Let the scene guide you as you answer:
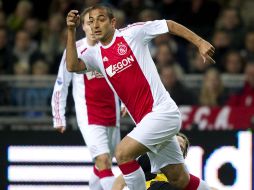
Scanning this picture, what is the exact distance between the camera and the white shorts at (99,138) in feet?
33.6

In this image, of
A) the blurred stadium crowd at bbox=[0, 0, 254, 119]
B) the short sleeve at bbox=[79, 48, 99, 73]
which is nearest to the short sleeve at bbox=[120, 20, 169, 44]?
the short sleeve at bbox=[79, 48, 99, 73]

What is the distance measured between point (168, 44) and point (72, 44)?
5882mm

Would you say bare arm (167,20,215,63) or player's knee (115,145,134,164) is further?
player's knee (115,145,134,164)

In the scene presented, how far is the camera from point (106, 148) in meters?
10.3

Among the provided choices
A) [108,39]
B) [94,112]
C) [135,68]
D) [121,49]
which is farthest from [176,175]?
[94,112]

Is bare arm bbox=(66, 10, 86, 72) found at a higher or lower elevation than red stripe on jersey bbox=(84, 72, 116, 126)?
higher

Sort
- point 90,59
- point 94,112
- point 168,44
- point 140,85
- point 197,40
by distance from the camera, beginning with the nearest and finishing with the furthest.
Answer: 1. point 197,40
2. point 140,85
3. point 90,59
4. point 94,112
5. point 168,44

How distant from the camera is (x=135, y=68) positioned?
8570 mm

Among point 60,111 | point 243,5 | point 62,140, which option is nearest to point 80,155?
point 62,140

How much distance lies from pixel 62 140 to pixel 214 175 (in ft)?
5.61

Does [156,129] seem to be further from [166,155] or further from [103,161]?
[103,161]

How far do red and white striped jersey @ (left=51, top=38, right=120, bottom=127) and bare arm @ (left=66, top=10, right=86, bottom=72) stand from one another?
1.64 meters

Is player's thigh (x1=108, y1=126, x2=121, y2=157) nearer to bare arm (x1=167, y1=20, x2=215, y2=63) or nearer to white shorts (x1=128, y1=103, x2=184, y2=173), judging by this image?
white shorts (x1=128, y1=103, x2=184, y2=173)

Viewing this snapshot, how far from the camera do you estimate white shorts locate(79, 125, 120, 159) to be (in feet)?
33.6
